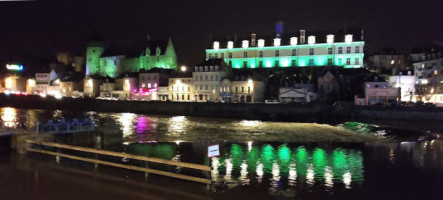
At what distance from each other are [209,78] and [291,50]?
19877 mm

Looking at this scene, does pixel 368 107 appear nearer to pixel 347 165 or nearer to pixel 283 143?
pixel 283 143

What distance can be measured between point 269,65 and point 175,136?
54.0 meters

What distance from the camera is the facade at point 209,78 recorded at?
252 ft

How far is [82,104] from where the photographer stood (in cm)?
8031

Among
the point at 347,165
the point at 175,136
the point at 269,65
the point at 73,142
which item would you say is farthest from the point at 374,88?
the point at 73,142

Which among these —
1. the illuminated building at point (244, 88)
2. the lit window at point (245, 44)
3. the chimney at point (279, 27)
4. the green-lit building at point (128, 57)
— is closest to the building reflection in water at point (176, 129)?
the illuminated building at point (244, 88)

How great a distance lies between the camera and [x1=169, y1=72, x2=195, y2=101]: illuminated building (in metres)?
80.1

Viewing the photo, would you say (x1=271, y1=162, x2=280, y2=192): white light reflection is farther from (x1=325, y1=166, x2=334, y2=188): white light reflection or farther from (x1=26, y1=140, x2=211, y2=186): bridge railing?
(x1=26, y1=140, x2=211, y2=186): bridge railing

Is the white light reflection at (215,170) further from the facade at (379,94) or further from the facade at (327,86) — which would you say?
the facade at (327,86)

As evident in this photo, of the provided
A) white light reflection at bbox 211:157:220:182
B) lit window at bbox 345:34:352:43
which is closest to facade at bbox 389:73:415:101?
lit window at bbox 345:34:352:43

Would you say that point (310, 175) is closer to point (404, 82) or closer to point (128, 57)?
point (404, 82)

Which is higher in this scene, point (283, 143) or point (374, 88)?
point (374, 88)

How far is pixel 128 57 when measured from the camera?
334 ft

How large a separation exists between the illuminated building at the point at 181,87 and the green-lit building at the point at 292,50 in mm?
10433
